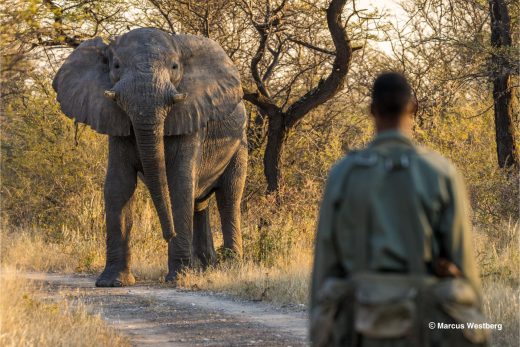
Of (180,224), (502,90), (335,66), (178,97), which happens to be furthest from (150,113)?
(502,90)

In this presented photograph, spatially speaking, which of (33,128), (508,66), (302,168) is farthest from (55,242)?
(508,66)

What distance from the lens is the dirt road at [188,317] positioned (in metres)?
8.77

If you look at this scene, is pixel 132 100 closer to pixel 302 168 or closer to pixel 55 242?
pixel 55 242

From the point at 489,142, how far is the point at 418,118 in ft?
5.84

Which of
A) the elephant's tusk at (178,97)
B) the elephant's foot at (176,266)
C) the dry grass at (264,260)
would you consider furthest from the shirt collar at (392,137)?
the elephant's foot at (176,266)

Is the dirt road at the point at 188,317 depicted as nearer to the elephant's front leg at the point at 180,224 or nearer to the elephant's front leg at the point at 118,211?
the elephant's front leg at the point at 118,211

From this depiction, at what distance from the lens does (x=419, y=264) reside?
3.69 meters

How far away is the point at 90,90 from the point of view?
1359cm

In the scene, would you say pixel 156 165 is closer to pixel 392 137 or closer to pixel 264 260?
pixel 264 260

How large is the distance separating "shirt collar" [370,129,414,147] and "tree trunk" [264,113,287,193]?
46.9 ft

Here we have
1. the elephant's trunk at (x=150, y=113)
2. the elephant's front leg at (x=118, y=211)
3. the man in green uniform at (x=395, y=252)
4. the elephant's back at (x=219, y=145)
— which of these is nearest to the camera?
the man in green uniform at (x=395, y=252)

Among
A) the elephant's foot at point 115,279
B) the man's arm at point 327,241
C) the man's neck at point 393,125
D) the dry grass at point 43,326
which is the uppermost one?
the man's neck at point 393,125

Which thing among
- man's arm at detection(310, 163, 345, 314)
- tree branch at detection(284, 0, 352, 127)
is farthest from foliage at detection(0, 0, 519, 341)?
man's arm at detection(310, 163, 345, 314)

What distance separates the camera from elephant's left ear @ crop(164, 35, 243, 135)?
44.1 ft
